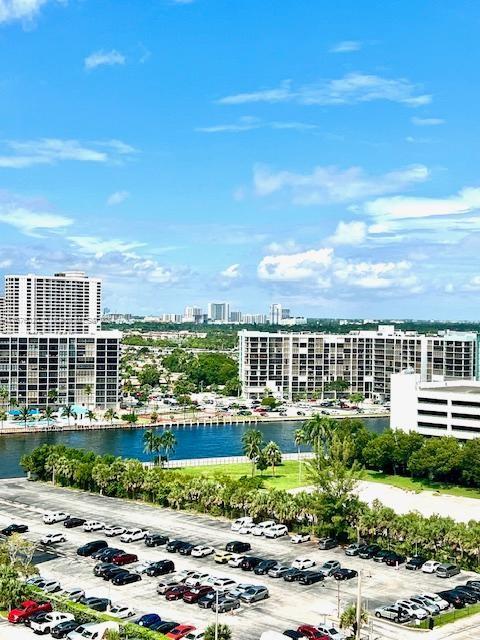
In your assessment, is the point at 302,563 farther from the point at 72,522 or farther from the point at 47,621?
the point at 72,522

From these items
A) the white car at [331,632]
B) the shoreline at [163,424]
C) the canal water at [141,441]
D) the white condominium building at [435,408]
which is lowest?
the canal water at [141,441]

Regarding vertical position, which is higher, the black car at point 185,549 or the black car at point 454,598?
the black car at point 185,549

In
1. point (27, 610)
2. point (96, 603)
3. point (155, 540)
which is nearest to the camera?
point (27, 610)

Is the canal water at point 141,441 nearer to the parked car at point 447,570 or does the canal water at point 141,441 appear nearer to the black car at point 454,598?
the parked car at point 447,570

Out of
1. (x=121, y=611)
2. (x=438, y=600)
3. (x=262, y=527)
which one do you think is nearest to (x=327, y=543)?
(x=262, y=527)

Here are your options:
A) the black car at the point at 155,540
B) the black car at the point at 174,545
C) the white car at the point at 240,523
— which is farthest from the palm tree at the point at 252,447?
the black car at the point at 174,545

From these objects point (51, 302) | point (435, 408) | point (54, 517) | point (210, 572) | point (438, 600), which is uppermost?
point (51, 302)
